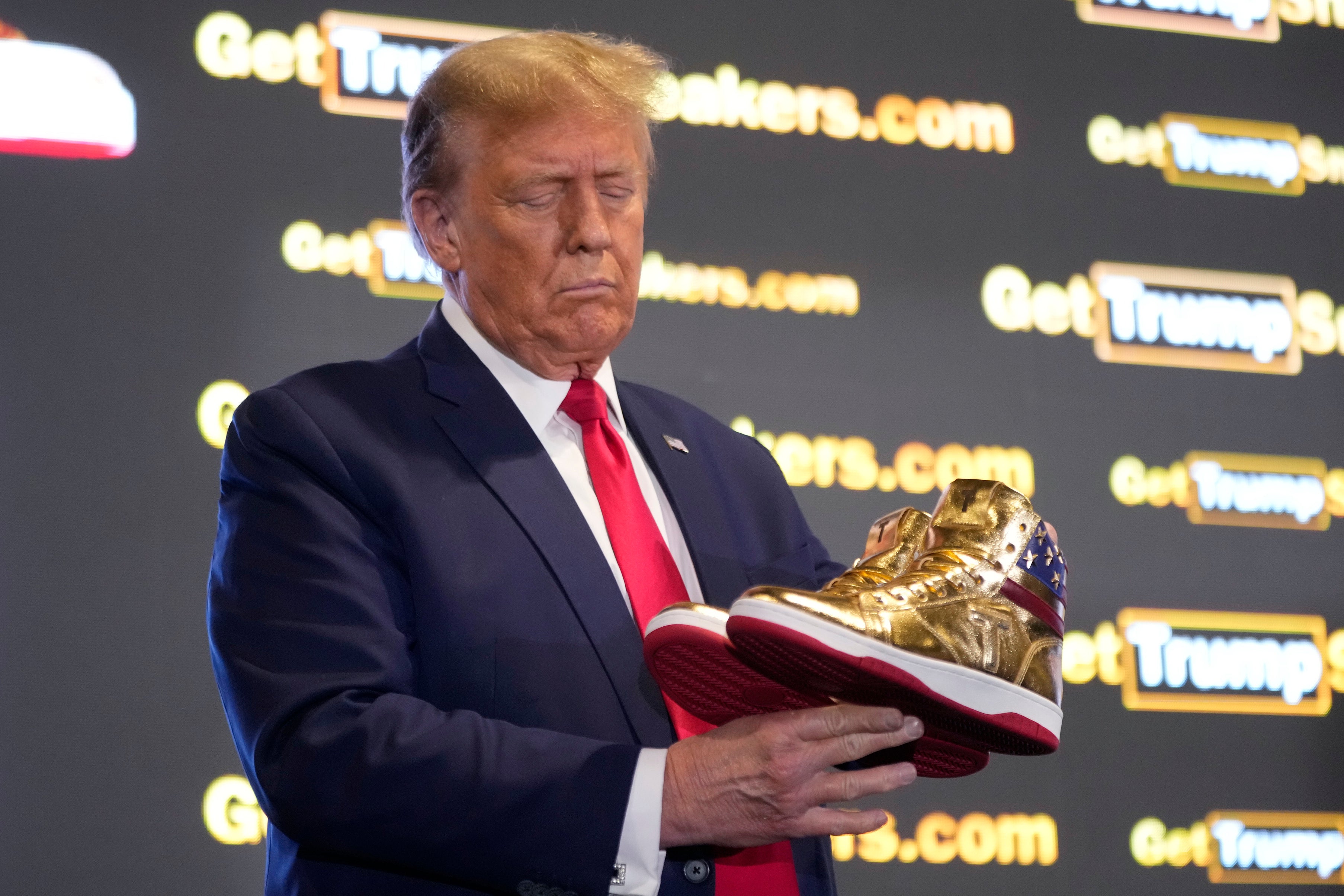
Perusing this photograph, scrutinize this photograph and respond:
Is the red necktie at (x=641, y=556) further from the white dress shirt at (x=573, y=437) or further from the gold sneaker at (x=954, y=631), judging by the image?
the gold sneaker at (x=954, y=631)

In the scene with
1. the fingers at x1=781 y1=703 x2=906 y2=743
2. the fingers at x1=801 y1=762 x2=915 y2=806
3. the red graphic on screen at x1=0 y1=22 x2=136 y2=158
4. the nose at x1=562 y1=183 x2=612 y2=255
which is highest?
the red graphic on screen at x1=0 y1=22 x2=136 y2=158

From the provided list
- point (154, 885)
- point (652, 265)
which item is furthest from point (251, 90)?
point (154, 885)

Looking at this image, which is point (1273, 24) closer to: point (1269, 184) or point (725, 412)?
point (1269, 184)

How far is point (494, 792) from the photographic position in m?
1.10

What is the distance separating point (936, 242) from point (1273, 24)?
0.94 metres

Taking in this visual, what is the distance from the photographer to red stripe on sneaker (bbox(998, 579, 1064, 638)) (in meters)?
1.20

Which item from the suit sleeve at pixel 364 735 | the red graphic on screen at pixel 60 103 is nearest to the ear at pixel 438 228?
the suit sleeve at pixel 364 735

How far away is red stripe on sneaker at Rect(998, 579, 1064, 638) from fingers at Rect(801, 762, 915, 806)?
0.18m

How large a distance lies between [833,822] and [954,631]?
19 cm

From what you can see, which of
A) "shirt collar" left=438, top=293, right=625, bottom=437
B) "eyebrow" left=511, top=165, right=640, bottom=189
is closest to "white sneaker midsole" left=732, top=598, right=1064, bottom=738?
"shirt collar" left=438, top=293, right=625, bottom=437

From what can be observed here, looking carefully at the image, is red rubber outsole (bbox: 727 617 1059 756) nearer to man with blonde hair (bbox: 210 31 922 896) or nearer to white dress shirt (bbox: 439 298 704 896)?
man with blonde hair (bbox: 210 31 922 896)

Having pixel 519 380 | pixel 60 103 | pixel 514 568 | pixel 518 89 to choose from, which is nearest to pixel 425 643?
pixel 514 568

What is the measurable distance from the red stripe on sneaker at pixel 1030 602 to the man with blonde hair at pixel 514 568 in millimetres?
173

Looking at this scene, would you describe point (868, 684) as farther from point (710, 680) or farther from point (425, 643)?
point (425, 643)
